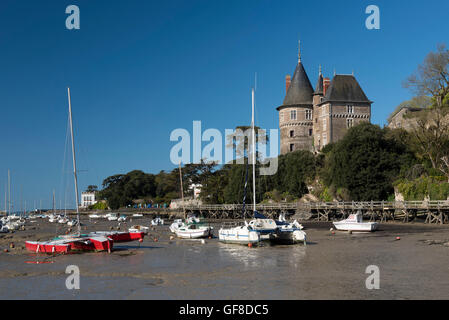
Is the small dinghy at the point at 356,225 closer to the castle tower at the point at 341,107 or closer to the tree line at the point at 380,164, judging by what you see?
the tree line at the point at 380,164

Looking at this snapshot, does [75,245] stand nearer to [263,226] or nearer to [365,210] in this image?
[263,226]

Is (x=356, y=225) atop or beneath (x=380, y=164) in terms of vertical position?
beneath

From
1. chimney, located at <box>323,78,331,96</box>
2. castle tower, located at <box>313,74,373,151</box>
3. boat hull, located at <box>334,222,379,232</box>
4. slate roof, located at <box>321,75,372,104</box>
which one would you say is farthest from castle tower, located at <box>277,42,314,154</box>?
boat hull, located at <box>334,222,379,232</box>

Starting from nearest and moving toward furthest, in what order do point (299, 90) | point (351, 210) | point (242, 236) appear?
1. point (242, 236)
2. point (351, 210)
3. point (299, 90)

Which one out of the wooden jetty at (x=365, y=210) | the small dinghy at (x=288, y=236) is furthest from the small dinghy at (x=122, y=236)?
the wooden jetty at (x=365, y=210)

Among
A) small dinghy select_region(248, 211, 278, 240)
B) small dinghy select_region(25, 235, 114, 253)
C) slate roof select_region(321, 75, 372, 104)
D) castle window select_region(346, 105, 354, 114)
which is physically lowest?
small dinghy select_region(25, 235, 114, 253)

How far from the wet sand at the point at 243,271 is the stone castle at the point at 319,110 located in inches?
2137

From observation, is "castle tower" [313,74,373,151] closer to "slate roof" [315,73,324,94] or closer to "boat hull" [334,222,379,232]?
"slate roof" [315,73,324,94]

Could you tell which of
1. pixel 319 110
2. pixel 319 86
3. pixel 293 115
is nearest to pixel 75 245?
pixel 319 110

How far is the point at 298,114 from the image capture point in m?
103

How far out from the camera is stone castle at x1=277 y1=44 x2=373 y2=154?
94.6m

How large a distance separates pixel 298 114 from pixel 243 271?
7918 centimetres
